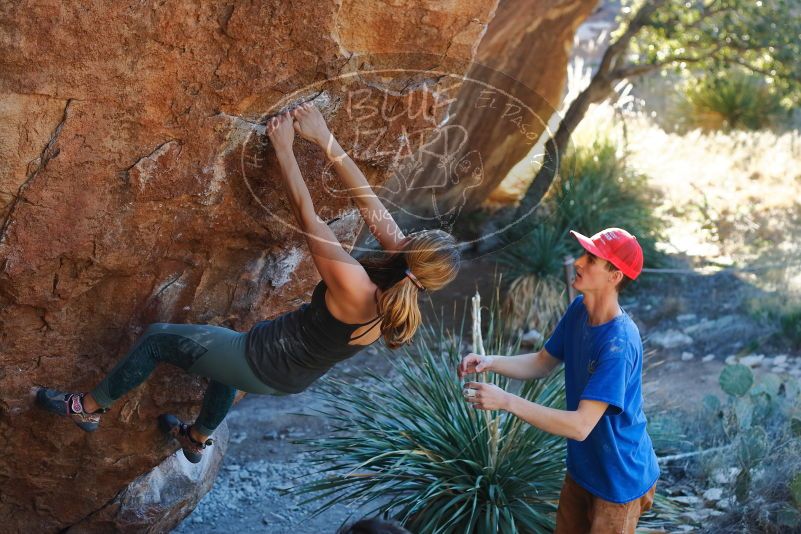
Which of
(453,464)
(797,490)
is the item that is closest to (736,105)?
(797,490)

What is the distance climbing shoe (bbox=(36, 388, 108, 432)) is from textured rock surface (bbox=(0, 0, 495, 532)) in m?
0.09

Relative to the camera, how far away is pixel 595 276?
3455 millimetres

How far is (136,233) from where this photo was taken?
3910 mm

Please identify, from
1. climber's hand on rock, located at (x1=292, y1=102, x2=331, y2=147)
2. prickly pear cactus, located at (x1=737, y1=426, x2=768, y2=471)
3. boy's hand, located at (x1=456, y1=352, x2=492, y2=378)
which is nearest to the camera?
boy's hand, located at (x1=456, y1=352, x2=492, y2=378)

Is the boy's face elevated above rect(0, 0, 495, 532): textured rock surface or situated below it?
below

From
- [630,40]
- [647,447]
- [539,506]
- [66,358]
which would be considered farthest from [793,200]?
[66,358]

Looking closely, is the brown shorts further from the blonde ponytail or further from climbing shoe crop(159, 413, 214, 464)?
climbing shoe crop(159, 413, 214, 464)

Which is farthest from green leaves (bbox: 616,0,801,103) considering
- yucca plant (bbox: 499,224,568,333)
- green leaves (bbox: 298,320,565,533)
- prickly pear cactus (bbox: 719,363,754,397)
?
green leaves (bbox: 298,320,565,533)

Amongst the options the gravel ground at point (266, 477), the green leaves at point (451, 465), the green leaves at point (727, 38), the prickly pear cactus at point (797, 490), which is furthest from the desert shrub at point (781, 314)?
the green leaves at point (451, 465)

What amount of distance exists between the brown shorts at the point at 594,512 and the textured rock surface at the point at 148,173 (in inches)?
60.0

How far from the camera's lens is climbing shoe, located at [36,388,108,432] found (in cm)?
399

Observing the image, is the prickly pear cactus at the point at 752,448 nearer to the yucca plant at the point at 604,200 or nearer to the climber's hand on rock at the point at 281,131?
the climber's hand on rock at the point at 281,131

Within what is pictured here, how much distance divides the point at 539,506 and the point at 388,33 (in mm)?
2322

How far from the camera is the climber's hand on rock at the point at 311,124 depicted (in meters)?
3.79
